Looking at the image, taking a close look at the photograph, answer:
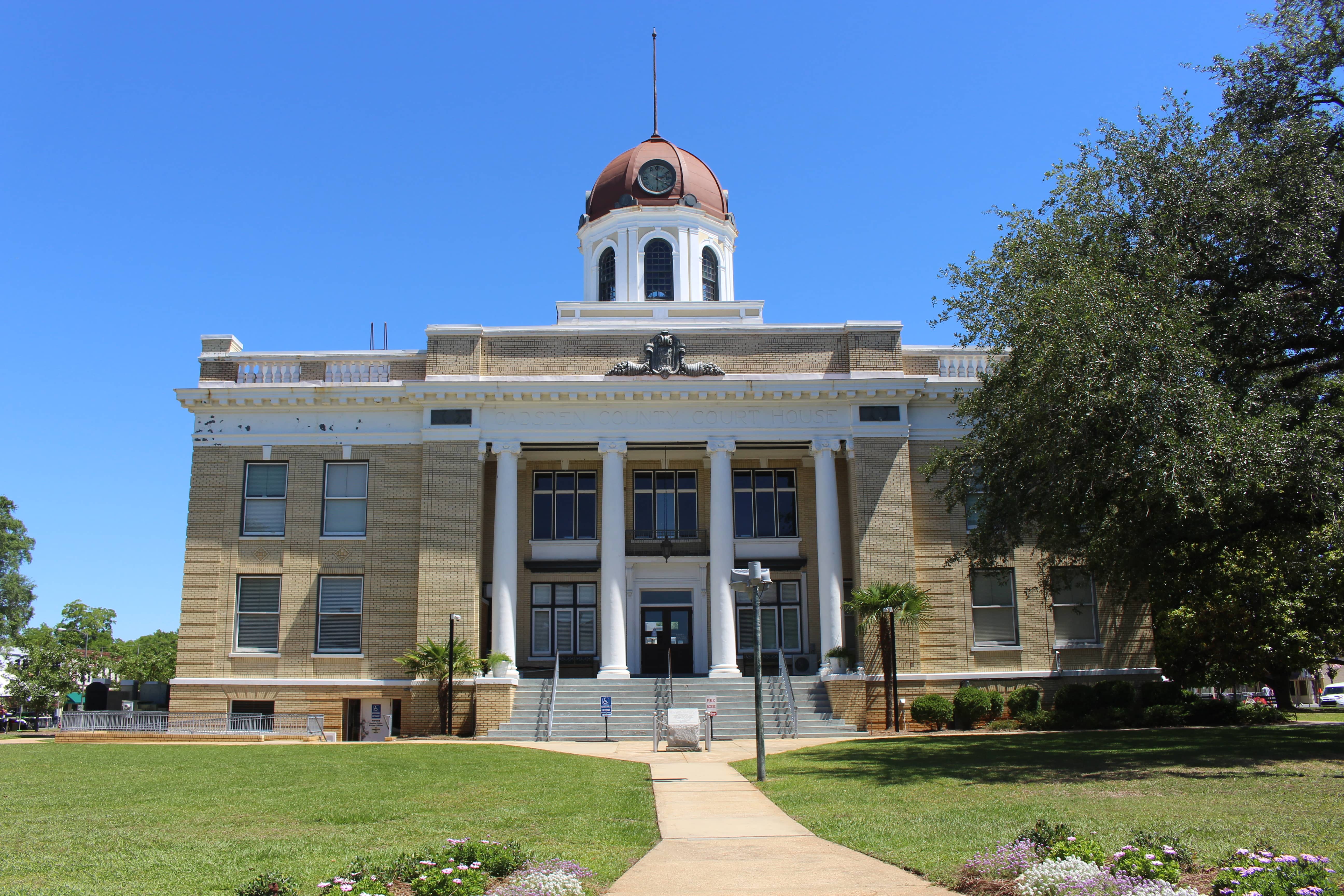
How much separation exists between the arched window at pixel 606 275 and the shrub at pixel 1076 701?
20.5 metres

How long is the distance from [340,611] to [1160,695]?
23968mm

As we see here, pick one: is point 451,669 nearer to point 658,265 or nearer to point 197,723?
point 197,723

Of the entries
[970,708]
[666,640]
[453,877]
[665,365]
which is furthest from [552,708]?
[453,877]

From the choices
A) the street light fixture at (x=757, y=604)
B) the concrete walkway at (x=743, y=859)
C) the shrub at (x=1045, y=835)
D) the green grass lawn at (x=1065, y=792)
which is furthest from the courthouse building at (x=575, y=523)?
the shrub at (x=1045, y=835)

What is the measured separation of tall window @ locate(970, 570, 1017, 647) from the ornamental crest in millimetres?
10139

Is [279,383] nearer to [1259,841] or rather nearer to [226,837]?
[226,837]

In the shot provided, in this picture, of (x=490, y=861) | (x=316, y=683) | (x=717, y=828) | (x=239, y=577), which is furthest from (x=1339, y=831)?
(x=239, y=577)

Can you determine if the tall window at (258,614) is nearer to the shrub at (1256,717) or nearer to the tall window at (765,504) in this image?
the tall window at (765,504)

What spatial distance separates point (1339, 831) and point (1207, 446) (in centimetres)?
732

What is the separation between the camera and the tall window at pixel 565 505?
33.8m

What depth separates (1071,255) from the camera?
65.8ft

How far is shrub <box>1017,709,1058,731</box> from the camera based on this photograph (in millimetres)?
28719

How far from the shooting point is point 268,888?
7102 mm

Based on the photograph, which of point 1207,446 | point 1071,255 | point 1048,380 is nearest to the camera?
point 1207,446
